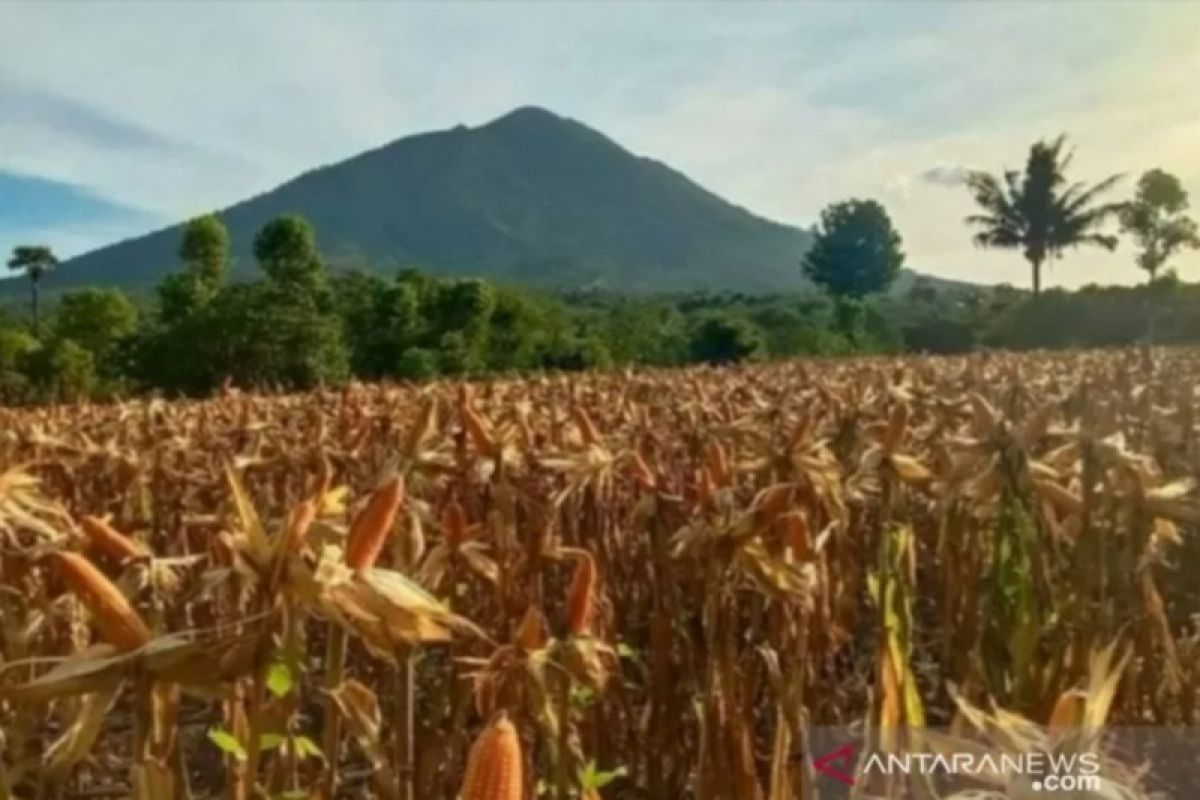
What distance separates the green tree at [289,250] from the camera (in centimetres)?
5506

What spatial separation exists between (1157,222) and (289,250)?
43.4 meters

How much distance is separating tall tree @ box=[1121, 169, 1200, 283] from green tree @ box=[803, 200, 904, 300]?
1515 inches

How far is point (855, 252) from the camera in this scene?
11081 centimetres

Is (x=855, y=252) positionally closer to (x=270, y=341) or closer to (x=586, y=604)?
(x=270, y=341)

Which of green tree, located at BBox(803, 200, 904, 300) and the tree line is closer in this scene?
the tree line

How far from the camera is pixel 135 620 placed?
1.52m

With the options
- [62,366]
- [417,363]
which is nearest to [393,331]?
[417,363]

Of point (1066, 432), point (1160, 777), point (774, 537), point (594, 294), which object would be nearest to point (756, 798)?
point (774, 537)

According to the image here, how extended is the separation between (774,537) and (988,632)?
31.5 inches

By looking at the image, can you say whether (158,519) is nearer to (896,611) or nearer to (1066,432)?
(1066,432)

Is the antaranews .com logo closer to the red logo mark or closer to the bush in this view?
the red logo mark

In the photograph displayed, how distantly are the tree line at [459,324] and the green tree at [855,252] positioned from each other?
117 feet

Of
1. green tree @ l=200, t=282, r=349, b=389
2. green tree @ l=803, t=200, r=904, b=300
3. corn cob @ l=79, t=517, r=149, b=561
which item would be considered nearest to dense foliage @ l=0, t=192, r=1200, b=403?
green tree @ l=200, t=282, r=349, b=389

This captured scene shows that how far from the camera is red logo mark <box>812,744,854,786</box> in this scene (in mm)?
2168
